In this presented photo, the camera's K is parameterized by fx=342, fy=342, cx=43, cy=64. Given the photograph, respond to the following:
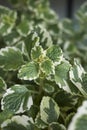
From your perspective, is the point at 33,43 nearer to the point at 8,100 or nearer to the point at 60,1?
the point at 8,100

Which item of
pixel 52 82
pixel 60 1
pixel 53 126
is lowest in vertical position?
pixel 53 126

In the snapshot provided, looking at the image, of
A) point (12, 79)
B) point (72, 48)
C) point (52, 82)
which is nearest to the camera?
point (52, 82)

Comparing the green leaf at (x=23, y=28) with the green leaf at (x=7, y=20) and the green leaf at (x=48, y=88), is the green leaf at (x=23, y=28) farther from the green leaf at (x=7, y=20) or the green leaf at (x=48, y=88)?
the green leaf at (x=48, y=88)

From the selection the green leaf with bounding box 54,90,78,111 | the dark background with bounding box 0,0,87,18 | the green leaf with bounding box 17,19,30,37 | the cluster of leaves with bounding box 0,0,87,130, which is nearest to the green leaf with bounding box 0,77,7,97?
the cluster of leaves with bounding box 0,0,87,130

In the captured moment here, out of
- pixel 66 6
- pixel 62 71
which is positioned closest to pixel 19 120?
pixel 62 71

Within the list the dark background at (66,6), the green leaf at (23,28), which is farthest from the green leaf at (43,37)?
the dark background at (66,6)

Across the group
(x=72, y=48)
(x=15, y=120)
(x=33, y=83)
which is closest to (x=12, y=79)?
(x=33, y=83)
